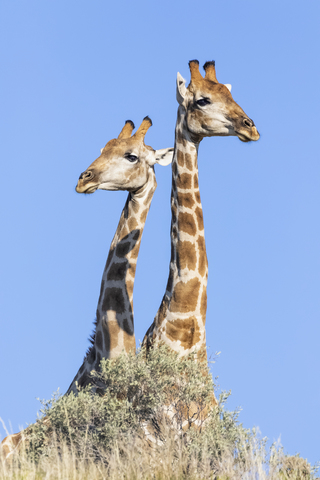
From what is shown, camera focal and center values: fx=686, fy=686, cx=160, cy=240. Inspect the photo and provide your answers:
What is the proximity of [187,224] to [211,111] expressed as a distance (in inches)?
59.3

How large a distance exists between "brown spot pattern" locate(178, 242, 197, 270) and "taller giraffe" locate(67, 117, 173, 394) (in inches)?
54.6

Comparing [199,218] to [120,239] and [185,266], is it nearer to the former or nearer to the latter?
[185,266]

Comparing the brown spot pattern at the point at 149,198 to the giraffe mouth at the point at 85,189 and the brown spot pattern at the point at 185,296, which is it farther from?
the brown spot pattern at the point at 185,296

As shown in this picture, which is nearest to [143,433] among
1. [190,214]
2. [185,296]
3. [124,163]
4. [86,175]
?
[185,296]

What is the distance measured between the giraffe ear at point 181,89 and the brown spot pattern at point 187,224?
5.25 ft

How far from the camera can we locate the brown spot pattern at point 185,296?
28.9 feet

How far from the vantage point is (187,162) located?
9.27m

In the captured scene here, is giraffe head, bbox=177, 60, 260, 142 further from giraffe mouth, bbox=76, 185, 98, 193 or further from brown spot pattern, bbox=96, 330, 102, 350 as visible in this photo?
brown spot pattern, bbox=96, 330, 102, 350

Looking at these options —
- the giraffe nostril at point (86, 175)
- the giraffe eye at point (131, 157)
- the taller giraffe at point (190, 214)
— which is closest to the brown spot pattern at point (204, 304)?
the taller giraffe at point (190, 214)

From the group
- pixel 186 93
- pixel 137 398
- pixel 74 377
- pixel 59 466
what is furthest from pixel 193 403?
pixel 186 93

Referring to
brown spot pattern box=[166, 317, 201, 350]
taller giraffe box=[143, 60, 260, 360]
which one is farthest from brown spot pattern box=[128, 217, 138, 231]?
brown spot pattern box=[166, 317, 201, 350]

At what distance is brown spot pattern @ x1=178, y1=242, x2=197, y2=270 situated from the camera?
898 cm

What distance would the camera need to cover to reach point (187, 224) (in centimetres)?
909

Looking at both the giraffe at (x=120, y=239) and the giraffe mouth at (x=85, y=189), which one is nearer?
the giraffe mouth at (x=85, y=189)
